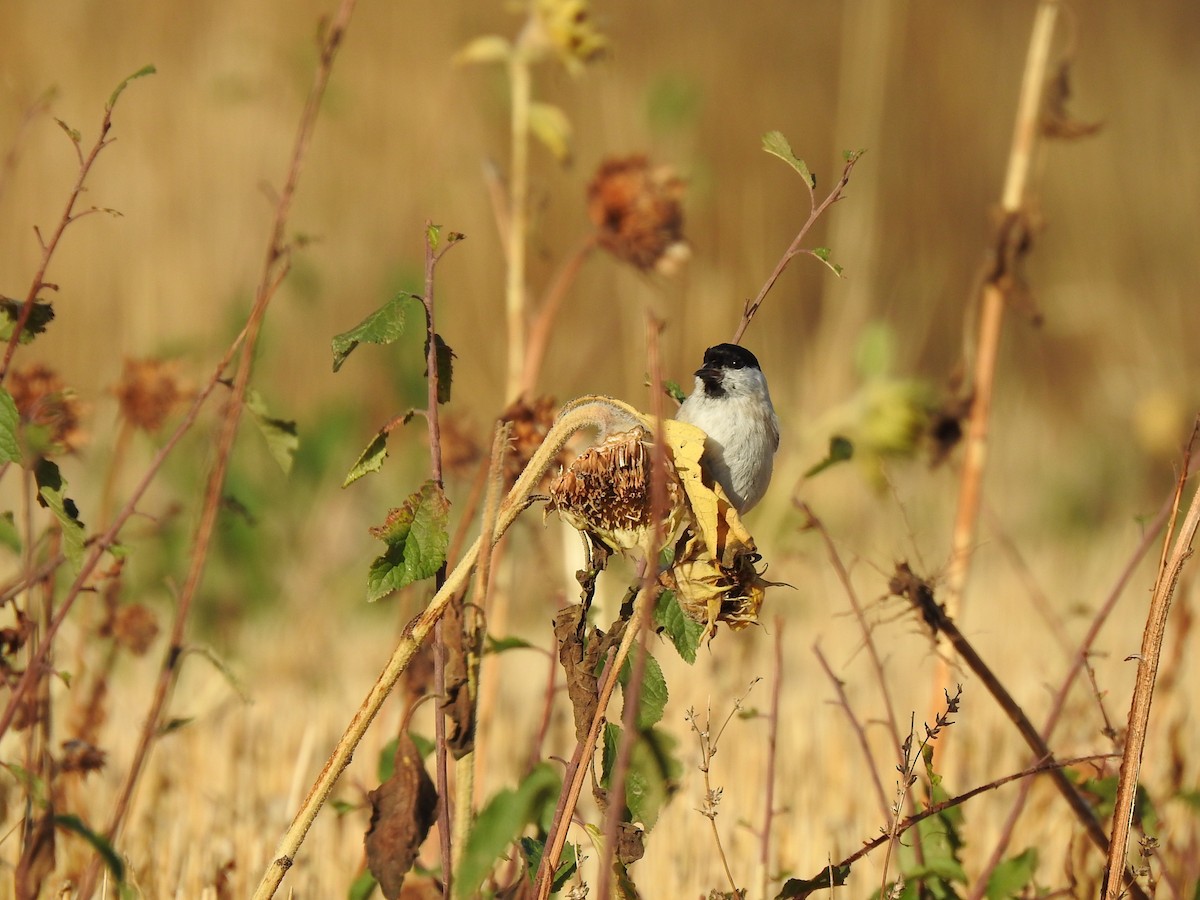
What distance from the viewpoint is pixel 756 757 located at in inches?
77.4

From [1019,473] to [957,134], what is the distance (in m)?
1.93

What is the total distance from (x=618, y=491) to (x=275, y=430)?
1.36 ft

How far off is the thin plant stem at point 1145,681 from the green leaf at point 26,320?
78cm

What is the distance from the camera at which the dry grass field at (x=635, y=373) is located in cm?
156

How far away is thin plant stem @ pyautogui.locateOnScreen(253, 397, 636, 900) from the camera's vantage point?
0.80m

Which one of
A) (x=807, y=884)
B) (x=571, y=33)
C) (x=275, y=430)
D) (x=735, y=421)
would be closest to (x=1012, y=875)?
(x=807, y=884)

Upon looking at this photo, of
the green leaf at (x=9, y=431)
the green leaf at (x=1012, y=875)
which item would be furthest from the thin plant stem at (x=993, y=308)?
the green leaf at (x=9, y=431)

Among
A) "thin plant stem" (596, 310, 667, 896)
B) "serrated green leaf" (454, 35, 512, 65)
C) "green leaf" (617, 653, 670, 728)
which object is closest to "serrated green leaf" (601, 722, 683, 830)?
"green leaf" (617, 653, 670, 728)

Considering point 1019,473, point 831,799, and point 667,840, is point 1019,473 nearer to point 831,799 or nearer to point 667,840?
point 831,799

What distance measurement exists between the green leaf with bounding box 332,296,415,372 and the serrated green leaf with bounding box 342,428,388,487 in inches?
2.1

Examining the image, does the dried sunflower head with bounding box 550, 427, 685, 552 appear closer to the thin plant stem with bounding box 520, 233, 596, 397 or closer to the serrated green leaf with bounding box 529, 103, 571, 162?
the thin plant stem with bounding box 520, 233, 596, 397

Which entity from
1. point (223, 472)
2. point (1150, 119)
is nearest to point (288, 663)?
point (223, 472)

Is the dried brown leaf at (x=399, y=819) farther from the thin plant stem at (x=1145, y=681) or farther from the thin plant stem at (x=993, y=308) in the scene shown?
the thin plant stem at (x=993, y=308)

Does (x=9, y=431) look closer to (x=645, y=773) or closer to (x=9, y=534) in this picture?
(x=9, y=534)
